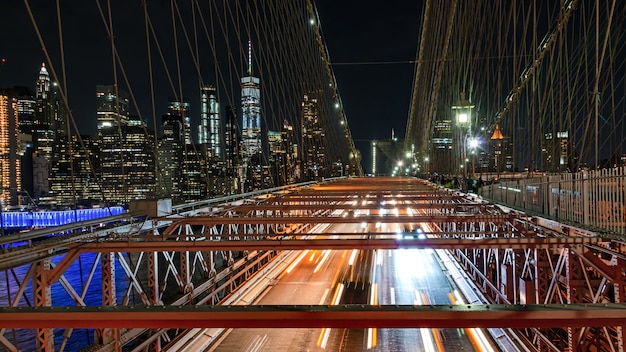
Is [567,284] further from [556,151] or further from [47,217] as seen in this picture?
[47,217]

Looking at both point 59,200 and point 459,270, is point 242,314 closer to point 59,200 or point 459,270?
point 459,270

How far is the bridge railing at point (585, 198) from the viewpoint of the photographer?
738 centimetres

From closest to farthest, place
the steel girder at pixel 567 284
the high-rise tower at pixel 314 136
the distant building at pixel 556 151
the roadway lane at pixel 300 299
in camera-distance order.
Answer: the steel girder at pixel 567 284, the roadway lane at pixel 300 299, the distant building at pixel 556 151, the high-rise tower at pixel 314 136

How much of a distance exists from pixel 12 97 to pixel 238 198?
12.1m

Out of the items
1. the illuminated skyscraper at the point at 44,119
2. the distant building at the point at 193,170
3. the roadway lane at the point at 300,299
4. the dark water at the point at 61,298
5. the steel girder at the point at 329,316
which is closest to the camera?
the steel girder at the point at 329,316

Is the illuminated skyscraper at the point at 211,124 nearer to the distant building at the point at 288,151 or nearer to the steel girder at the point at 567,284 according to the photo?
the distant building at the point at 288,151

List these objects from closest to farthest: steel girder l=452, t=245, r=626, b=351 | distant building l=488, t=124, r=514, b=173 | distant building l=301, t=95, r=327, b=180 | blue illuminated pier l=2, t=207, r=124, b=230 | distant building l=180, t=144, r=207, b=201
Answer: steel girder l=452, t=245, r=626, b=351 → distant building l=180, t=144, r=207, b=201 → distant building l=488, t=124, r=514, b=173 → blue illuminated pier l=2, t=207, r=124, b=230 → distant building l=301, t=95, r=327, b=180

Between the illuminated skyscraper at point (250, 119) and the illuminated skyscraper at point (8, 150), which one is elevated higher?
the illuminated skyscraper at point (250, 119)

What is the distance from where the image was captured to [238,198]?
18.8 meters

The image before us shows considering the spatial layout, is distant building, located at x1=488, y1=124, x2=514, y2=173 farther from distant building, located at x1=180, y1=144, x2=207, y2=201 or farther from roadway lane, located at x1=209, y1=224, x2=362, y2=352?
distant building, located at x1=180, y1=144, x2=207, y2=201

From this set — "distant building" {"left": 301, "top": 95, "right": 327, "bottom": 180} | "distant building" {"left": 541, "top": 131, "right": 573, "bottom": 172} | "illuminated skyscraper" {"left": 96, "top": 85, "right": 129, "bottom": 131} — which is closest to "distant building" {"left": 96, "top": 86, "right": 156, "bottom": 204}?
"illuminated skyscraper" {"left": 96, "top": 85, "right": 129, "bottom": 131}

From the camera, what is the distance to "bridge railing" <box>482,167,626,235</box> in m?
7.38

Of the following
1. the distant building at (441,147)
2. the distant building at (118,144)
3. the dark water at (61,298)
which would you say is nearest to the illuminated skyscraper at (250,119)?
the distant building at (118,144)

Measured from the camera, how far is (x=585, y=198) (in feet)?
27.5
